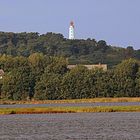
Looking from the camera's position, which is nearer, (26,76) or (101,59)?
Result: (26,76)

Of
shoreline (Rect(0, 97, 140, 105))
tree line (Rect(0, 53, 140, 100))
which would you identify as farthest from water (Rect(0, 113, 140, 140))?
tree line (Rect(0, 53, 140, 100))

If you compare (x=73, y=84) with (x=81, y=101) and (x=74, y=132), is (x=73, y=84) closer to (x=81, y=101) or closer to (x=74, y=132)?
(x=81, y=101)

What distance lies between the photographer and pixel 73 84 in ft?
356

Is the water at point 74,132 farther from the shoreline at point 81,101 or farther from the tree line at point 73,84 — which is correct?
the tree line at point 73,84

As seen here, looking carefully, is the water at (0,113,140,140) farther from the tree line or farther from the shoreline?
the tree line

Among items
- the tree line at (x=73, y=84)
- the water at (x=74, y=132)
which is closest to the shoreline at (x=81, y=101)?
the tree line at (x=73, y=84)

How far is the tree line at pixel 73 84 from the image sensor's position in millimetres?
107312

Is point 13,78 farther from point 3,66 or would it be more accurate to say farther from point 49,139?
point 49,139

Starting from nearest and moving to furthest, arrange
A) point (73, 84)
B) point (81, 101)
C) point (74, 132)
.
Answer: point (74, 132), point (81, 101), point (73, 84)

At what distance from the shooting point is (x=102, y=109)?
68375mm

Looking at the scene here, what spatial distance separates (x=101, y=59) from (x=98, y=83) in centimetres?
9007

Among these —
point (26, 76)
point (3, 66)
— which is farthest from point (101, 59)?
point (26, 76)

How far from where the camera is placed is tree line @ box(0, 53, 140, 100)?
10731cm

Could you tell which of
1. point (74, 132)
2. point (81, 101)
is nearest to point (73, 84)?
point (81, 101)
